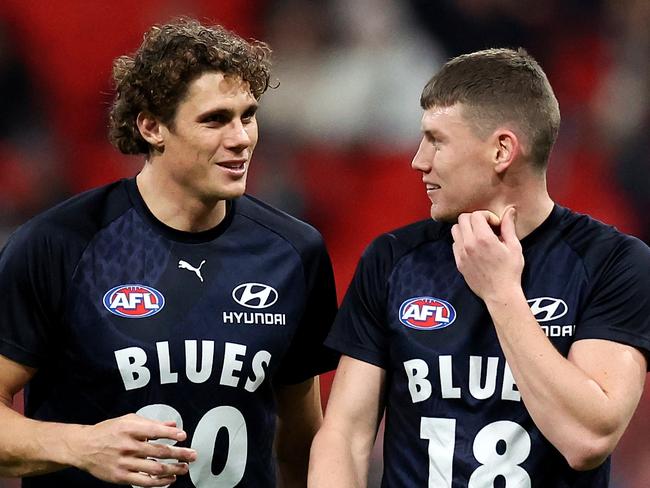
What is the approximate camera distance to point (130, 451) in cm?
281

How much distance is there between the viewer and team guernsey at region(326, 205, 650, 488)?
2.84 meters

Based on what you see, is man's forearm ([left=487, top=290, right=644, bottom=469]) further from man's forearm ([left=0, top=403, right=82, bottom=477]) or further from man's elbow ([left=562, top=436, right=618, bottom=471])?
man's forearm ([left=0, top=403, right=82, bottom=477])

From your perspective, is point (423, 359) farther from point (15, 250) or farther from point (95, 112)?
point (95, 112)

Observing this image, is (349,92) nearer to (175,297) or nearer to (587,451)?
(175,297)

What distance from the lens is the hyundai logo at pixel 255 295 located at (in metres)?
3.26

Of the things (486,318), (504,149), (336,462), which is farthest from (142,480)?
(504,149)

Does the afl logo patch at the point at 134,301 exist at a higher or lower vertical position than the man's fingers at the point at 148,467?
higher

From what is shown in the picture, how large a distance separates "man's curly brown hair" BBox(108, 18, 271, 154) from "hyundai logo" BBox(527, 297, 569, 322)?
102cm

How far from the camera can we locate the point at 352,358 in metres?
2.96

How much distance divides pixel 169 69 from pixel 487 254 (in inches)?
41.5

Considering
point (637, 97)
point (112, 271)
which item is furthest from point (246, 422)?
point (637, 97)

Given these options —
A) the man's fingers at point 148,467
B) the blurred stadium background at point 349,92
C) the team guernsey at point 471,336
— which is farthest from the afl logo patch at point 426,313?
the blurred stadium background at point 349,92

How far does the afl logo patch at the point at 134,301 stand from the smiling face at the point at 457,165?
0.81 metres

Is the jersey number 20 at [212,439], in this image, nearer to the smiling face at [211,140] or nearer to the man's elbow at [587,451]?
the smiling face at [211,140]
